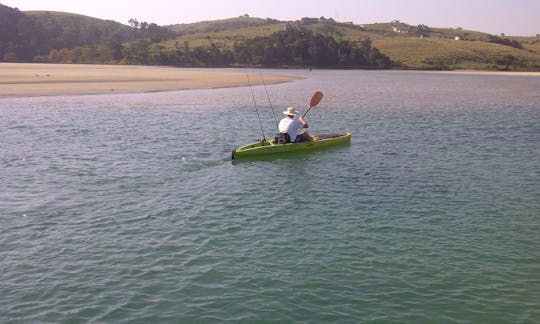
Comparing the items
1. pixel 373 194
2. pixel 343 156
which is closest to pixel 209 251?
pixel 373 194

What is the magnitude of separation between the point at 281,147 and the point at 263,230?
10.1 meters

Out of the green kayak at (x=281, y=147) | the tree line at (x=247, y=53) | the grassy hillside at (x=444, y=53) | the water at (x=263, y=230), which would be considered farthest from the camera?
the grassy hillside at (x=444, y=53)

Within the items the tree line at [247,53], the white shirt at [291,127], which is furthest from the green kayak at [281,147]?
the tree line at [247,53]

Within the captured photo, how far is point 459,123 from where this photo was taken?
35.0m

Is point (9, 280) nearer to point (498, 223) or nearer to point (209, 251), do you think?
point (209, 251)

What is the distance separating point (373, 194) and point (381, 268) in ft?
19.5

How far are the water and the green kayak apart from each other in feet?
1.72

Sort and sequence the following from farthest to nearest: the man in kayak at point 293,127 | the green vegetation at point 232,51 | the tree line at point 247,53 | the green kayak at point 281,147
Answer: the green vegetation at point 232,51 → the tree line at point 247,53 → the man in kayak at point 293,127 → the green kayak at point 281,147

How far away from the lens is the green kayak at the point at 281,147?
72.4 feet

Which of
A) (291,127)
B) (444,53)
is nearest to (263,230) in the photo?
(291,127)

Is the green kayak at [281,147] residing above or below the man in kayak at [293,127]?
below

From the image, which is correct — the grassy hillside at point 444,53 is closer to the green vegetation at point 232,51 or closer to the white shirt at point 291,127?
the green vegetation at point 232,51

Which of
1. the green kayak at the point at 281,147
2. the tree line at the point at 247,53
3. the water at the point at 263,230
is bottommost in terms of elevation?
the water at the point at 263,230

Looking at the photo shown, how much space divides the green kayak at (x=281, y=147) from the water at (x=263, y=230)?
525 mm
